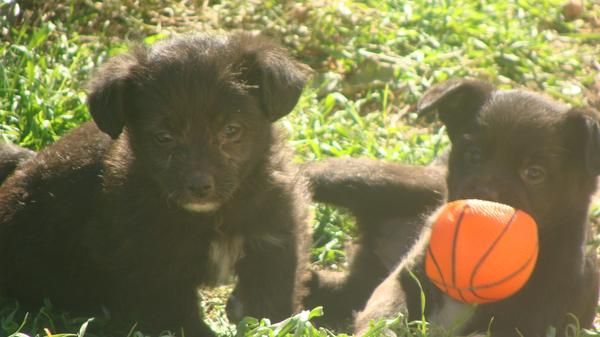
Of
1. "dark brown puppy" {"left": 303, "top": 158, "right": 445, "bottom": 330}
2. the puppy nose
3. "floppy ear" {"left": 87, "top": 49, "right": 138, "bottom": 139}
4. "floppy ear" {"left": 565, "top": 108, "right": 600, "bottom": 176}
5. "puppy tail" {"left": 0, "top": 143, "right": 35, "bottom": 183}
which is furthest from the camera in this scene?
"dark brown puppy" {"left": 303, "top": 158, "right": 445, "bottom": 330}

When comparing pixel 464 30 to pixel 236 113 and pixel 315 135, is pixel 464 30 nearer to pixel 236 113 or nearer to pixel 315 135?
pixel 315 135

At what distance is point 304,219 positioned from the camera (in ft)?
17.6

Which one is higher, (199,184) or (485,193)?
(199,184)

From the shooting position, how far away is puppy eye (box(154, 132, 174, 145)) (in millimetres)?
4902

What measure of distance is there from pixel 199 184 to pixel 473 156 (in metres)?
1.37

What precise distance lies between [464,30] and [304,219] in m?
3.16

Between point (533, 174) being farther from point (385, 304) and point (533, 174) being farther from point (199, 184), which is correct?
point (199, 184)

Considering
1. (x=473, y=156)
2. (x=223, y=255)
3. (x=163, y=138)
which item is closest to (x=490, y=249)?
(x=473, y=156)

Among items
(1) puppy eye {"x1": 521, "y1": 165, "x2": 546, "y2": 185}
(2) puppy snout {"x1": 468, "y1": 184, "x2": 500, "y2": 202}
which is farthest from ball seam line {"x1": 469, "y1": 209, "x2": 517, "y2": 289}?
(1) puppy eye {"x1": 521, "y1": 165, "x2": 546, "y2": 185}

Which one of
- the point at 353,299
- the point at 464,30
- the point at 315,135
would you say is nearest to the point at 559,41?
the point at 464,30

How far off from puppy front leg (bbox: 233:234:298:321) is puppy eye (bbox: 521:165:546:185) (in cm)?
105

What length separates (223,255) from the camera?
5.10 meters

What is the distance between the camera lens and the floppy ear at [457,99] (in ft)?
18.1

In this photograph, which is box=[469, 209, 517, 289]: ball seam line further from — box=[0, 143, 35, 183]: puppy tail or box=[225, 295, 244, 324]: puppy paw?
box=[0, 143, 35, 183]: puppy tail
